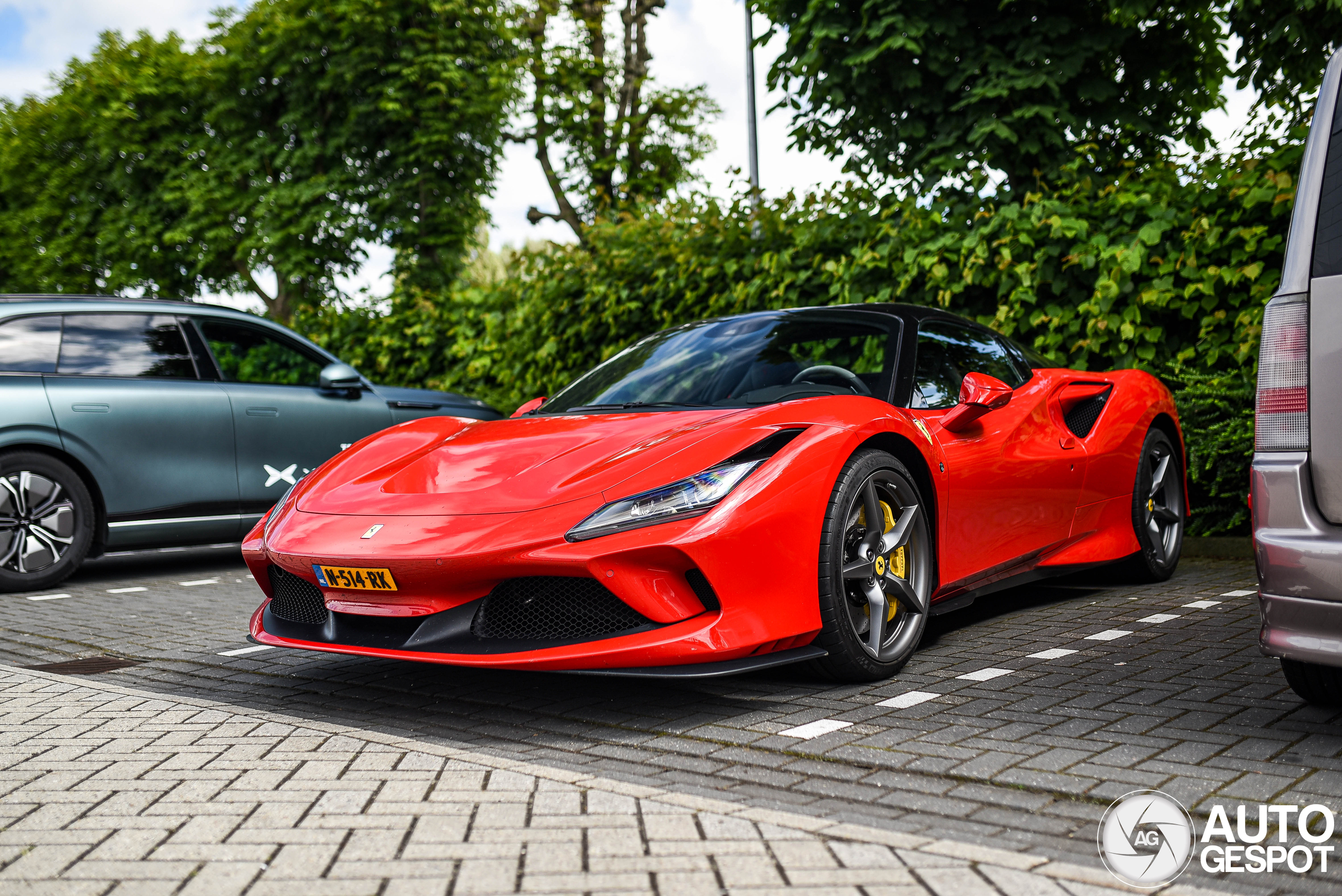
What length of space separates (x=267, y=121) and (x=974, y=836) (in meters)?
22.2

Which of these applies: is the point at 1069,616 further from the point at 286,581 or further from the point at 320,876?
the point at 320,876

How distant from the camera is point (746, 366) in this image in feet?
15.4

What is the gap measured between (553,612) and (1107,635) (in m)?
2.42

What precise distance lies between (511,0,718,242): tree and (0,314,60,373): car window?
1851cm

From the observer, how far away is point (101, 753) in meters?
3.29

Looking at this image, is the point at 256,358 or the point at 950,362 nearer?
the point at 950,362

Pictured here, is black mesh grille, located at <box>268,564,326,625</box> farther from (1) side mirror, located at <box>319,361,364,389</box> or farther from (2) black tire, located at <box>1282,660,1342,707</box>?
(1) side mirror, located at <box>319,361,364,389</box>

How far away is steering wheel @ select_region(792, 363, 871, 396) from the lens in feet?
14.8

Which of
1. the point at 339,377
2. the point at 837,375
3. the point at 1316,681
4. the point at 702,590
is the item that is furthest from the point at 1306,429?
the point at 339,377

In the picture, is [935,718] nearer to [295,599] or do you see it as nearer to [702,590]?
[702,590]

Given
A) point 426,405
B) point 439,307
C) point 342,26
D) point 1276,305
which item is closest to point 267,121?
point 342,26

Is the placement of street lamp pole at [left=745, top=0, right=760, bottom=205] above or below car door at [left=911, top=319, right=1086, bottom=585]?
above

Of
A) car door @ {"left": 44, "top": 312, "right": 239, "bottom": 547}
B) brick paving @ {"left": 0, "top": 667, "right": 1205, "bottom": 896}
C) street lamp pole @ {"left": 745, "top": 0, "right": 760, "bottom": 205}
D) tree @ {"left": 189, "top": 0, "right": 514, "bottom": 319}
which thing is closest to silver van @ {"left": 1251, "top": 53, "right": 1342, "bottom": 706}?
brick paving @ {"left": 0, "top": 667, "right": 1205, "bottom": 896}

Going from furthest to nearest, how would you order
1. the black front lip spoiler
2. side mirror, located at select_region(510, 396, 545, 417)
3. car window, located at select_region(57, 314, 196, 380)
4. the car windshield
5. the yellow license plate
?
car window, located at select_region(57, 314, 196, 380)
side mirror, located at select_region(510, 396, 545, 417)
the car windshield
the yellow license plate
the black front lip spoiler
